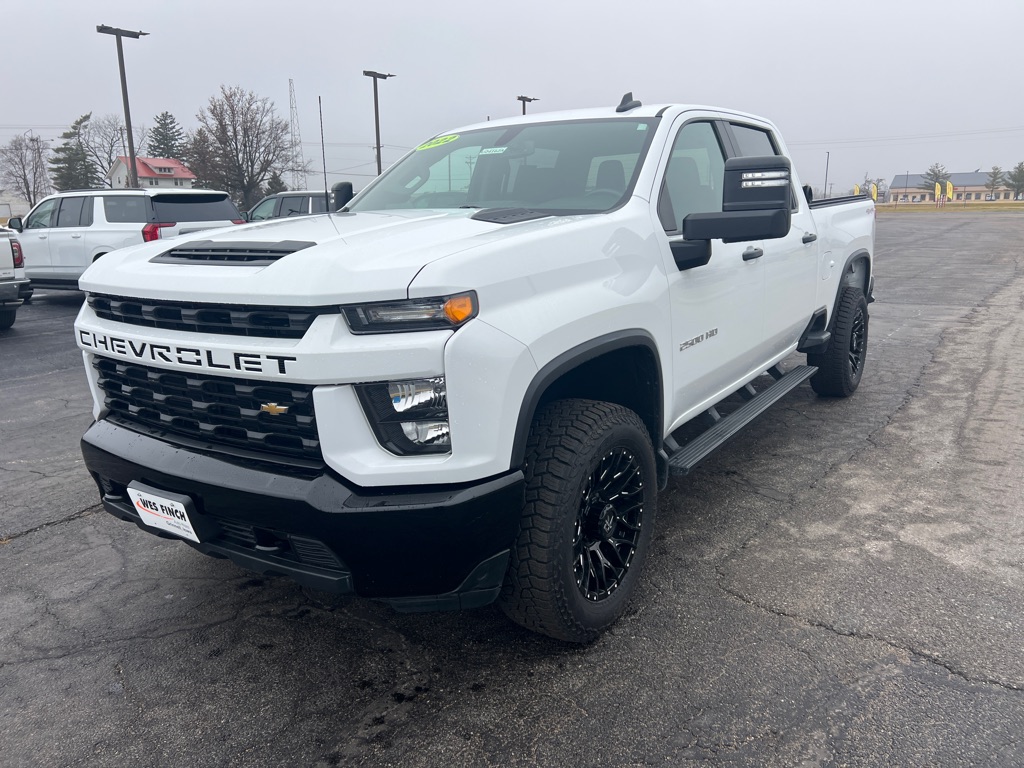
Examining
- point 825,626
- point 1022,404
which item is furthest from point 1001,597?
point 1022,404

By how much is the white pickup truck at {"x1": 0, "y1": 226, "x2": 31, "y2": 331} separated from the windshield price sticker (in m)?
7.81

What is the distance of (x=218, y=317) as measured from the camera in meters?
2.36

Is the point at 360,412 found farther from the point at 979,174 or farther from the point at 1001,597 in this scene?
the point at 979,174

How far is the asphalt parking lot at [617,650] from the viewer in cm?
231

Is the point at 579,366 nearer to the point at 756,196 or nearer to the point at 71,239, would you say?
the point at 756,196

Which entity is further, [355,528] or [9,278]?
[9,278]

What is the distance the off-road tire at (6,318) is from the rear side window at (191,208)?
8.44 feet

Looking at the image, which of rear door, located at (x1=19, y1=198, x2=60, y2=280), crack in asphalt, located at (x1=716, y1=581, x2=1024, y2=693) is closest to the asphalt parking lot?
crack in asphalt, located at (x1=716, y1=581, x2=1024, y2=693)

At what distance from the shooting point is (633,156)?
3.34 m

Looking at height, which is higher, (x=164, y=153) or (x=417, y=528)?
(x=164, y=153)

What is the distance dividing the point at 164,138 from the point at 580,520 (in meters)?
90.9

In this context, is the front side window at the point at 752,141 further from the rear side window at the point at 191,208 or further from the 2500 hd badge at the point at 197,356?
the rear side window at the point at 191,208

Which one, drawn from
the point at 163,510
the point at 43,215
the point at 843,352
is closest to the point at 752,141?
the point at 843,352

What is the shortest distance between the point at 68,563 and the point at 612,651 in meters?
2.46
